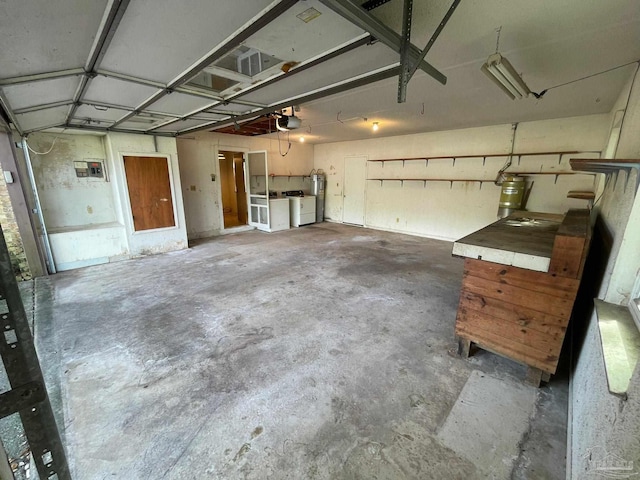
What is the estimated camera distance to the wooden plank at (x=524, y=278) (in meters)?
1.63

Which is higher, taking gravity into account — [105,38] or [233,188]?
[105,38]

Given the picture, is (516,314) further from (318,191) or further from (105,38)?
(318,191)

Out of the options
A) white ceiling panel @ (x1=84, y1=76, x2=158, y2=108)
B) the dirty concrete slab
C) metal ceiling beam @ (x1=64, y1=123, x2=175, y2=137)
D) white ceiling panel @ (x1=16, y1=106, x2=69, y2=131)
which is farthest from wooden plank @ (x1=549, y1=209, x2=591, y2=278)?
metal ceiling beam @ (x1=64, y1=123, x2=175, y2=137)

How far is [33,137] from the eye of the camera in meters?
3.97

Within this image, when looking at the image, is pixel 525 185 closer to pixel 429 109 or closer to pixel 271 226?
pixel 429 109

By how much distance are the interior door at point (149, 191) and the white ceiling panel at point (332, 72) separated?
2944mm

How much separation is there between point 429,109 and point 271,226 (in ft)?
14.5

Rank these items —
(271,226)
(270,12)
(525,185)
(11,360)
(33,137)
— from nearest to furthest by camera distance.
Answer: (11,360) → (270,12) → (33,137) → (525,185) → (271,226)

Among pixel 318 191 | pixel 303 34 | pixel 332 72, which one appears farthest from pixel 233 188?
pixel 303 34

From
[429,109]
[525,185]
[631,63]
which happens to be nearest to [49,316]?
[429,109]

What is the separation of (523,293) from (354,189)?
20.5 ft

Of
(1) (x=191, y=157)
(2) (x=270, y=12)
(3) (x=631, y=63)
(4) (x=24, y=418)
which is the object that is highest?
(3) (x=631, y=63)

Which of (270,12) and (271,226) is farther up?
(270,12)

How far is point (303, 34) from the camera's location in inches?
61.5
